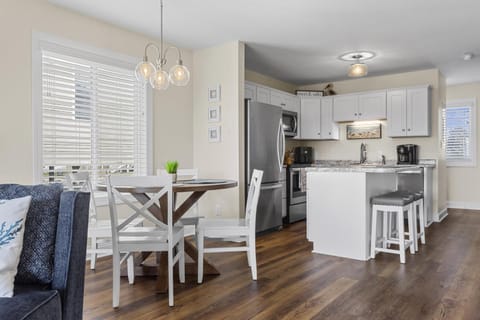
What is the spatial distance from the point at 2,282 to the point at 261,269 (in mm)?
2183

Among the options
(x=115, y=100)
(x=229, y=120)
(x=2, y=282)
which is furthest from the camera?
(x=229, y=120)

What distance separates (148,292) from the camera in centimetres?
269

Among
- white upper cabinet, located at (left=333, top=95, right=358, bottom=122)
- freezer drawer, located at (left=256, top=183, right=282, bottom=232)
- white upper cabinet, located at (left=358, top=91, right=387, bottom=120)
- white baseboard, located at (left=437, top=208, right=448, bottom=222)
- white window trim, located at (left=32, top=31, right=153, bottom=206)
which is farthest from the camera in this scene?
white upper cabinet, located at (left=333, top=95, right=358, bottom=122)

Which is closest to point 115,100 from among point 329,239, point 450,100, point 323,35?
point 323,35

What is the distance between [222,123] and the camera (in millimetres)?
4602

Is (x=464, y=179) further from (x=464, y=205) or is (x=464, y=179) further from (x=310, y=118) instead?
(x=310, y=118)

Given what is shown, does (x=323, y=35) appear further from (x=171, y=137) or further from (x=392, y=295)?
(x=392, y=295)

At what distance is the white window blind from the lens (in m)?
3.40

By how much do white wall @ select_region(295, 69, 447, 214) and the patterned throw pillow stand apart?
5787 mm

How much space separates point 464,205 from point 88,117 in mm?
7053

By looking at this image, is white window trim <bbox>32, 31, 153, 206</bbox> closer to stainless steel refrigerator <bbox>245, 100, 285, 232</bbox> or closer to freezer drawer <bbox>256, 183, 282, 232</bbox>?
stainless steel refrigerator <bbox>245, 100, 285, 232</bbox>

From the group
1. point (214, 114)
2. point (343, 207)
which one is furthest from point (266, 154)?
point (343, 207)

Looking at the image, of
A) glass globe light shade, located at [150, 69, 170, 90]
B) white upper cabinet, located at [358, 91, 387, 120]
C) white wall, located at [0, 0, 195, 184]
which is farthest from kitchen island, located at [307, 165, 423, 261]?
white wall, located at [0, 0, 195, 184]

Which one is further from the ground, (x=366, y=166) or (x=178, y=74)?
(x=178, y=74)
